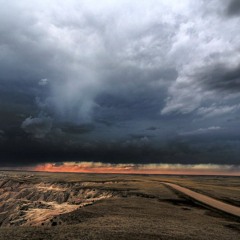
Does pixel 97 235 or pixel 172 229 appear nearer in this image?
pixel 97 235

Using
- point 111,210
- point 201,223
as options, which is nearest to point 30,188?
point 111,210

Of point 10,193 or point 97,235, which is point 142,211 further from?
point 10,193

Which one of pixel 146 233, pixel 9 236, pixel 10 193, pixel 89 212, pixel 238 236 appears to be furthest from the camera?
pixel 10 193

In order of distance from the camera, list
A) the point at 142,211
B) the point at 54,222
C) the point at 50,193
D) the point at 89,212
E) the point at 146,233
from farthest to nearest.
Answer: the point at 50,193, the point at 142,211, the point at 89,212, the point at 54,222, the point at 146,233

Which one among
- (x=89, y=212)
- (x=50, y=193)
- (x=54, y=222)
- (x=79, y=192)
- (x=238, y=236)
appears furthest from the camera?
(x=50, y=193)

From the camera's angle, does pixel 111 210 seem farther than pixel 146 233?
Yes

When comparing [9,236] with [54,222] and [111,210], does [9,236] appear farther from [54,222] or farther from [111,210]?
[111,210]

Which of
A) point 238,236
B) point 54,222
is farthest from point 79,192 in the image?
point 238,236

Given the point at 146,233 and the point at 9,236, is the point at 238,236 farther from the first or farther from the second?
the point at 9,236

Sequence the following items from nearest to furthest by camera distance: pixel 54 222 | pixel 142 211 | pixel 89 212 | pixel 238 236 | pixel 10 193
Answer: pixel 238 236 < pixel 54 222 < pixel 89 212 < pixel 142 211 < pixel 10 193
